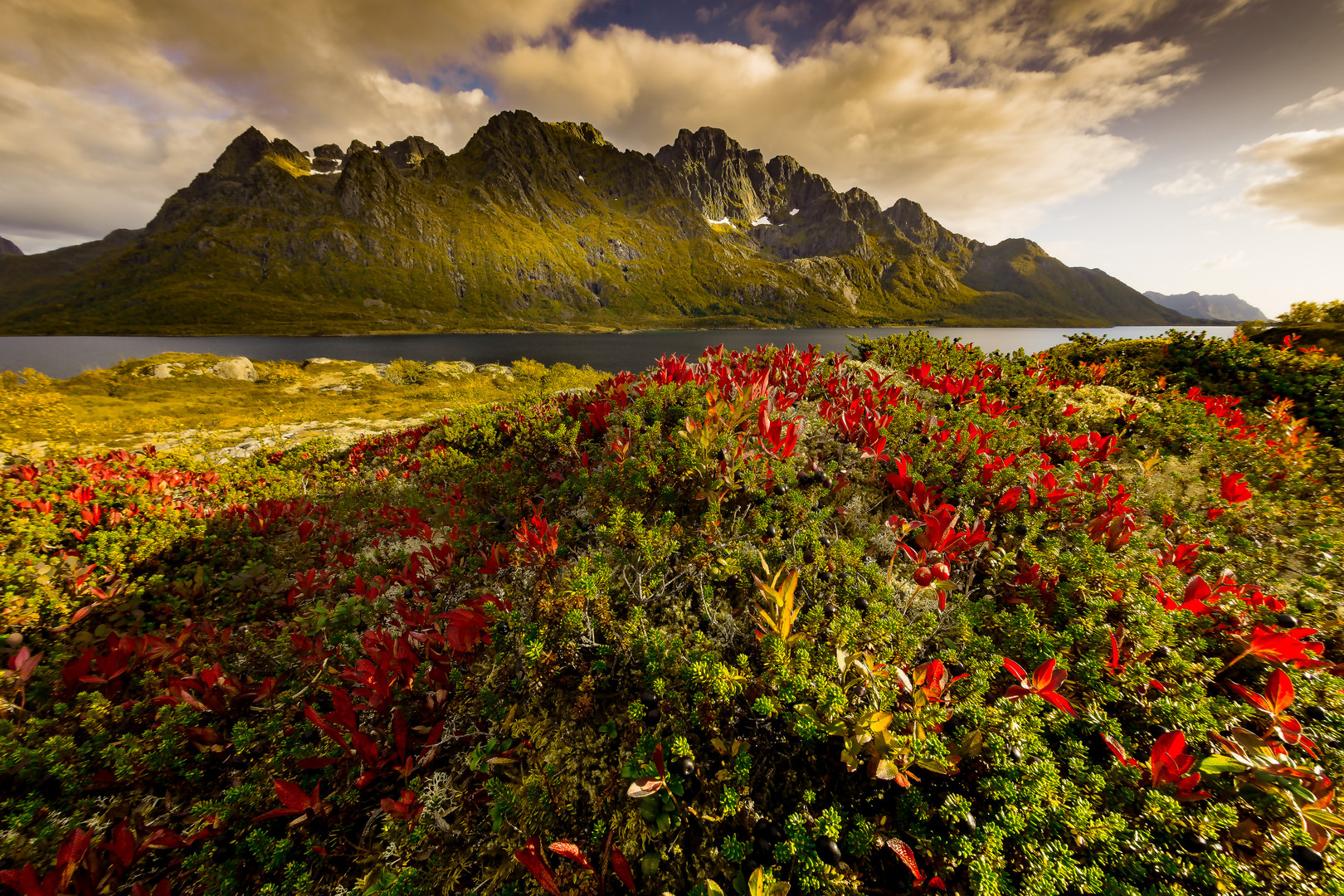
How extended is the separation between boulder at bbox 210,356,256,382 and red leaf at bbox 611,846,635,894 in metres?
32.9

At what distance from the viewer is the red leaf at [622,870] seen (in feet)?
5.24

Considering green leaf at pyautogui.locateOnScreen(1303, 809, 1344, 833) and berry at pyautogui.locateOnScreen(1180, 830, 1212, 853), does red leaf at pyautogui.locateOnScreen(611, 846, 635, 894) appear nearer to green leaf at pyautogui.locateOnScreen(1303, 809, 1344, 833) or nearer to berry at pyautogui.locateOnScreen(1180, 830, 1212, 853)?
berry at pyautogui.locateOnScreen(1180, 830, 1212, 853)

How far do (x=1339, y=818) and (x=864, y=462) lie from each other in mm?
2727

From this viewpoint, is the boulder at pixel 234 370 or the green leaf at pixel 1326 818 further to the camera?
the boulder at pixel 234 370

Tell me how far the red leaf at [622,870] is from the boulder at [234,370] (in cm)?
3288

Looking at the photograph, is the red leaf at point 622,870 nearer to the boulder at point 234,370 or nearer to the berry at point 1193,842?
the berry at point 1193,842

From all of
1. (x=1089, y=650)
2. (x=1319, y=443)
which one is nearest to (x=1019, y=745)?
(x=1089, y=650)

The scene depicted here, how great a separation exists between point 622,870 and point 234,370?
3517 cm

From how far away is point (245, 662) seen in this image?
3.27 meters

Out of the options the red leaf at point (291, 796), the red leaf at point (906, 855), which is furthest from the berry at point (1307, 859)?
the red leaf at point (291, 796)

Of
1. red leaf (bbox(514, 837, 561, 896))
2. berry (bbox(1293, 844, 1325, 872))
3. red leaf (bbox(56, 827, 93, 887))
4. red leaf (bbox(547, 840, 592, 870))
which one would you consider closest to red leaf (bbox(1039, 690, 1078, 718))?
berry (bbox(1293, 844, 1325, 872))

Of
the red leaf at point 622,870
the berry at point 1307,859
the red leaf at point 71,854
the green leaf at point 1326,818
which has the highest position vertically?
the green leaf at point 1326,818

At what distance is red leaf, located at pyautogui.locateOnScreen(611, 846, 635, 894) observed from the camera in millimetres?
1598

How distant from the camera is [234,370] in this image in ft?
83.9
